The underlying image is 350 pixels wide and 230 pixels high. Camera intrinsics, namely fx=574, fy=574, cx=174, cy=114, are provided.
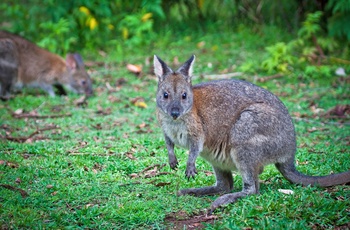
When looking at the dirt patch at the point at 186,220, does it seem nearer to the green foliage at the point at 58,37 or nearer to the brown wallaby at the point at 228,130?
the brown wallaby at the point at 228,130

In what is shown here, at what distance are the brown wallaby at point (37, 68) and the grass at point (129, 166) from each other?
29cm

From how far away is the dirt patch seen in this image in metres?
5.10

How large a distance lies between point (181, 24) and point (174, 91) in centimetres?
863

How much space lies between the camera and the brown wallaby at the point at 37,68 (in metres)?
11.4

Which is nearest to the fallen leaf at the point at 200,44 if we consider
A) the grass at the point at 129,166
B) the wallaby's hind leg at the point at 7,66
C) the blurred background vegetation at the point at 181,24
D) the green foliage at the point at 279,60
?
the blurred background vegetation at the point at 181,24

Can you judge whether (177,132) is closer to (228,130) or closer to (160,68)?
(228,130)

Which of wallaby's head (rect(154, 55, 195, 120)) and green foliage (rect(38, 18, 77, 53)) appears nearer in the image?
wallaby's head (rect(154, 55, 195, 120))

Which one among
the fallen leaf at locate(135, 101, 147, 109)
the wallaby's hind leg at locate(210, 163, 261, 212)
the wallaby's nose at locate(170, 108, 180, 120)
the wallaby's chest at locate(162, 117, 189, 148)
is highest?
the wallaby's nose at locate(170, 108, 180, 120)

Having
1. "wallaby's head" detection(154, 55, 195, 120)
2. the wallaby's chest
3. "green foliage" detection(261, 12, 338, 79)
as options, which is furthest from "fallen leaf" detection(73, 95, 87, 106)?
the wallaby's chest

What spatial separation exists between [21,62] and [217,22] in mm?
5160

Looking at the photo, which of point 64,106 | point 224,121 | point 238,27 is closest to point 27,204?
point 224,121

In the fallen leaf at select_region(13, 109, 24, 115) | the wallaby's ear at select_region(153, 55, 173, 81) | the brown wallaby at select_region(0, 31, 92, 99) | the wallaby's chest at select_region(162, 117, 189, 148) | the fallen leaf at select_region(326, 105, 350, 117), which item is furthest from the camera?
the brown wallaby at select_region(0, 31, 92, 99)

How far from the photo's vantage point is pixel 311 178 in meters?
5.74

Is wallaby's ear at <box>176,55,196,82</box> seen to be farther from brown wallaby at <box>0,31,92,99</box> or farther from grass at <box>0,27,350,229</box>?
brown wallaby at <box>0,31,92,99</box>
